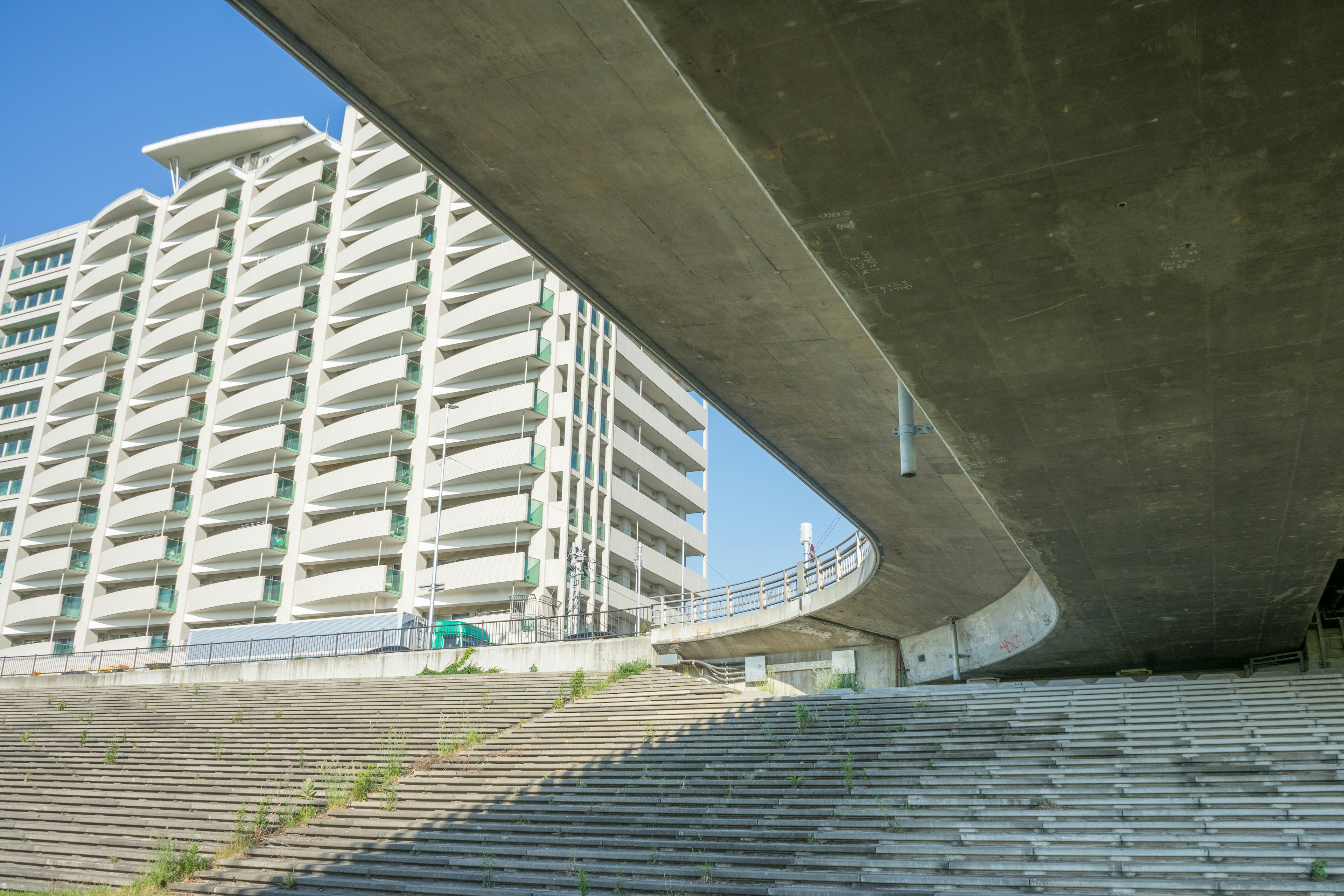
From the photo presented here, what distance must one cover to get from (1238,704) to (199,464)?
5435 centimetres

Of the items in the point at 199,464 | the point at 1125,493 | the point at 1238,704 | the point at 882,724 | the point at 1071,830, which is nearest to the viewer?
the point at 1125,493

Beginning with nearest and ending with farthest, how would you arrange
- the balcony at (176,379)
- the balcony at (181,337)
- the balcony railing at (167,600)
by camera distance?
1. the balcony railing at (167,600)
2. the balcony at (176,379)
3. the balcony at (181,337)

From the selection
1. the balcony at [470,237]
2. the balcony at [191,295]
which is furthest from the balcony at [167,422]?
the balcony at [470,237]

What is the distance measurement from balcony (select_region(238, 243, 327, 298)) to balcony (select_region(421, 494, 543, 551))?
19.0 metres

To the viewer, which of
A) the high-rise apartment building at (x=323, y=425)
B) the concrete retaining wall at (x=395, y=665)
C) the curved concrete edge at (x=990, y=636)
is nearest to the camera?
the curved concrete edge at (x=990, y=636)

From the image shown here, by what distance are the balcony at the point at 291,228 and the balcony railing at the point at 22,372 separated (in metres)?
21.7

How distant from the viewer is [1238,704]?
1568 centimetres

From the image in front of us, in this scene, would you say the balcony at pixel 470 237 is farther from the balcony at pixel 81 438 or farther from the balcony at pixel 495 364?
the balcony at pixel 81 438

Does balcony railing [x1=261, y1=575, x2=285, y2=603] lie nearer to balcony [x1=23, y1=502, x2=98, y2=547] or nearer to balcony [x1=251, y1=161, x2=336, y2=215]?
balcony [x1=23, y1=502, x2=98, y2=547]

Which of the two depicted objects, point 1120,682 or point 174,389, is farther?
point 174,389

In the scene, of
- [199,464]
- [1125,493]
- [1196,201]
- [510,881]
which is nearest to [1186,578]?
[1125,493]

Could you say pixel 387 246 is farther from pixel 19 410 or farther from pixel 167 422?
pixel 19 410

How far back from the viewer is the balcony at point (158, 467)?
54500 mm

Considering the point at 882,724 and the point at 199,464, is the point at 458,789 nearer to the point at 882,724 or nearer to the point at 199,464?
the point at 882,724
